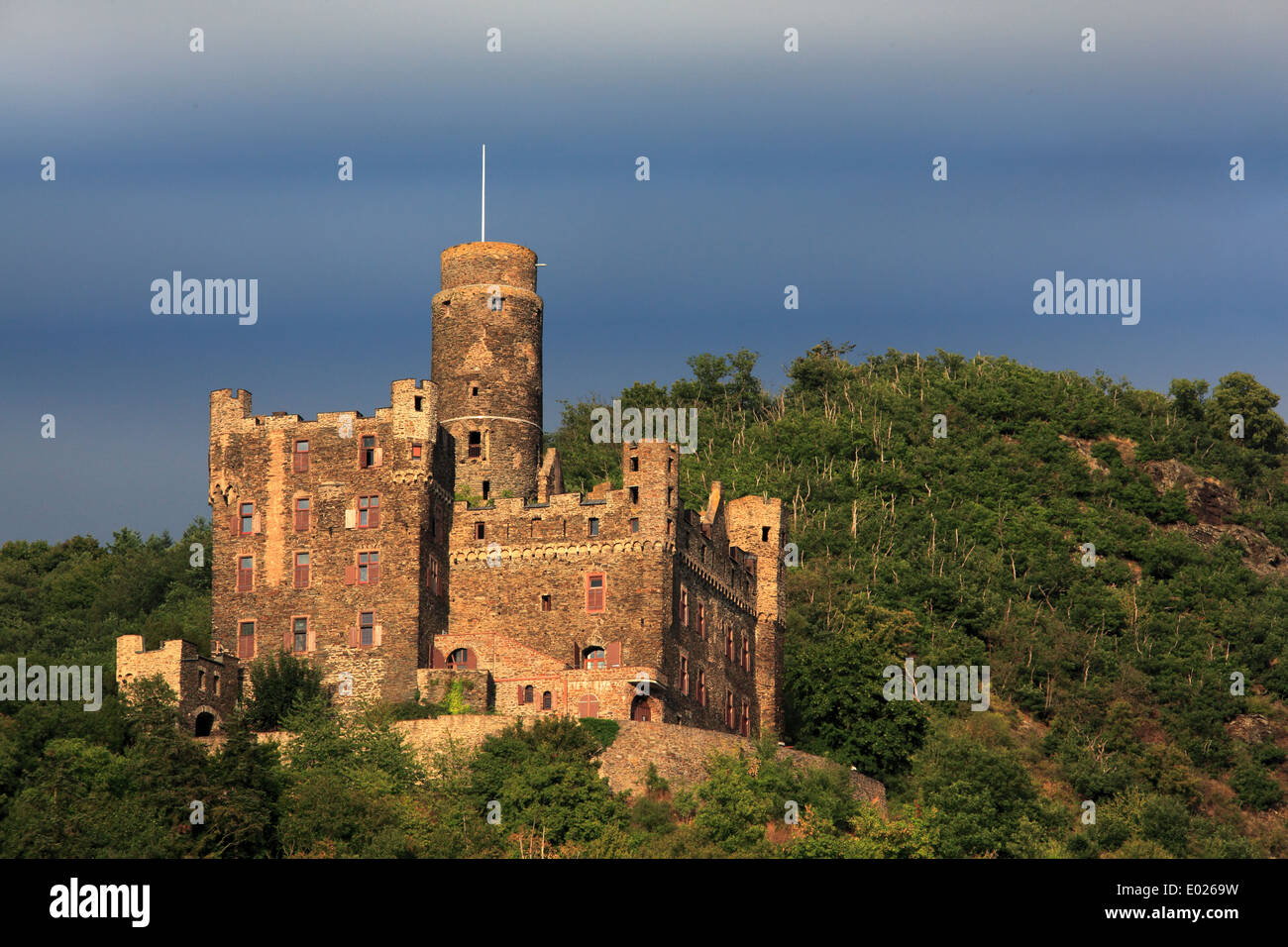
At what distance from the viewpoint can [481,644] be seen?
67.1 m

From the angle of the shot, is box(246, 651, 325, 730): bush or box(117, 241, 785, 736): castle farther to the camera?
box(117, 241, 785, 736): castle

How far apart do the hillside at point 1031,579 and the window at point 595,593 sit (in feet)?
43.0

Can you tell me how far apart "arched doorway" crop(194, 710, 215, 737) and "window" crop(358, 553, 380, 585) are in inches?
268

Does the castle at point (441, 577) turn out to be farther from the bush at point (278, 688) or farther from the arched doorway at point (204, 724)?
the bush at point (278, 688)

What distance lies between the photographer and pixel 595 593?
67.6m

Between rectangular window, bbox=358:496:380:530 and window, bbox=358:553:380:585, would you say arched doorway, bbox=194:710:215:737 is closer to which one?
window, bbox=358:553:380:585

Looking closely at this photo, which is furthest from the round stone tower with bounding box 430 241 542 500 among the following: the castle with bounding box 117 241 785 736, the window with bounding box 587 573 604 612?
the window with bounding box 587 573 604 612

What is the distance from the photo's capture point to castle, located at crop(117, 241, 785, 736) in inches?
2608

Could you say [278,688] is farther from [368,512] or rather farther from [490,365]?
[490,365]

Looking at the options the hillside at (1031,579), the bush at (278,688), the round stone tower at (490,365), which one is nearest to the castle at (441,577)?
the bush at (278,688)

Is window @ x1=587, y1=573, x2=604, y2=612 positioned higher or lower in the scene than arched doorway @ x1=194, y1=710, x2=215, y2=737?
higher

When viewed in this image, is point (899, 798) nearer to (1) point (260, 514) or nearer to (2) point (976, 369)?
(1) point (260, 514)

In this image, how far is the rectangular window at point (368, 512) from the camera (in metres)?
68.6
